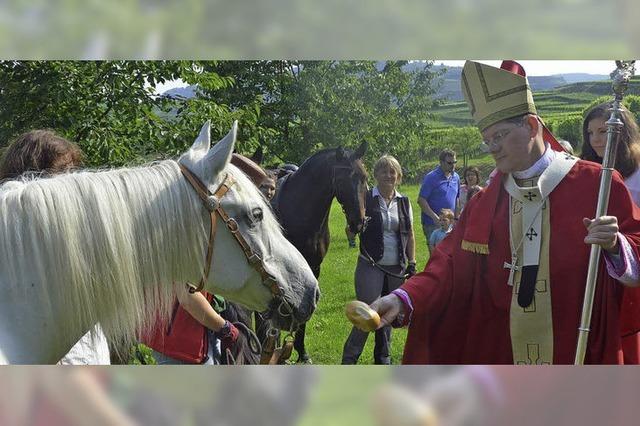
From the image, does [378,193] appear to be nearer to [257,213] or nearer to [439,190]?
[439,190]

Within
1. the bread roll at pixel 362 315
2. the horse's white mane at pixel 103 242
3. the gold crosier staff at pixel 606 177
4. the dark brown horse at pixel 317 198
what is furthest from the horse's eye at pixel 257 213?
the gold crosier staff at pixel 606 177

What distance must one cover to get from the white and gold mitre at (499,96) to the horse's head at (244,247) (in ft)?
2.66

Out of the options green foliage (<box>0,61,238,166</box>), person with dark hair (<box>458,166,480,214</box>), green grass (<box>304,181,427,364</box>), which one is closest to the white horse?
green grass (<box>304,181,427,364</box>)

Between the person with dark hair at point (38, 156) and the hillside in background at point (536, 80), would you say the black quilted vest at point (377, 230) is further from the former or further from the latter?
the person with dark hair at point (38, 156)

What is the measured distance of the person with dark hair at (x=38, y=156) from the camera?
2.18 metres

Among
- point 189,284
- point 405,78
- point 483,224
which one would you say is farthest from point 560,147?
point 189,284

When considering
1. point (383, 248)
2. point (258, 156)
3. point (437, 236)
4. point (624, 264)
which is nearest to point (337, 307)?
point (383, 248)

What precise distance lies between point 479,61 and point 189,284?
1.25 m

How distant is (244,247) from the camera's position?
2107 mm

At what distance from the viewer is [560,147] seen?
2.35 metres

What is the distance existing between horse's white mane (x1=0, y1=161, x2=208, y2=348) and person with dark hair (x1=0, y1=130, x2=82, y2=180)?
0.68 feet
